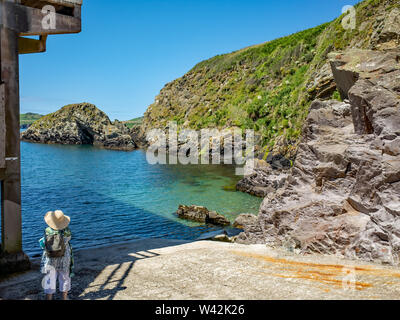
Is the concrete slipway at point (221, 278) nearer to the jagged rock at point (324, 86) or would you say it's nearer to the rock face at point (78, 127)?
the jagged rock at point (324, 86)

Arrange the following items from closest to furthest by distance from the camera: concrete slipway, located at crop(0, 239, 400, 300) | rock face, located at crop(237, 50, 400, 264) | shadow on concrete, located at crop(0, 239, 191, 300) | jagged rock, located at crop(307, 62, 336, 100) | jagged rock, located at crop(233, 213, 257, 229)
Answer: concrete slipway, located at crop(0, 239, 400, 300)
shadow on concrete, located at crop(0, 239, 191, 300)
rock face, located at crop(237, 50, 400, 264)
jagged rock, located at crop(233, 213, 257, 229)
jagged rock, located at crop(307, 62, 336, 100)

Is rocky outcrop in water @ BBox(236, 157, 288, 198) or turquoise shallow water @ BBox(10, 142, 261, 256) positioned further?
rocky outcrop in water @ BBox(236, 157, 288, 198)

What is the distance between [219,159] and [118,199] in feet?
107

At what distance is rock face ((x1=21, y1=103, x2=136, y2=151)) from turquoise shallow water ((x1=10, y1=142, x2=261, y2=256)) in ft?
222

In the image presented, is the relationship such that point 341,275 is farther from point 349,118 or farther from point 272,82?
point 272,82

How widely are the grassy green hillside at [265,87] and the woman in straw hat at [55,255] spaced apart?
90.3 feet

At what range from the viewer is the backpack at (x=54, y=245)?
7789 mm

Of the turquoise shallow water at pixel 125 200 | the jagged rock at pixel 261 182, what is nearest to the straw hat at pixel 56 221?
the turquoise shallow water at pixel 125 200

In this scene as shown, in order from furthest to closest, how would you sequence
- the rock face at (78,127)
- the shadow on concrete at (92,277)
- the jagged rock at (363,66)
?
1. the rock face at (78,127)
2. the jagged rock at (363,66)
3. the shadow on concrete at (92,277)

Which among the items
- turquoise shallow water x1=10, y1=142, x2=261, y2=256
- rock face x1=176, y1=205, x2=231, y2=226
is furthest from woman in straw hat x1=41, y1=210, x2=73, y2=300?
rock face x1=176, y1=205, x2=231, y2=226

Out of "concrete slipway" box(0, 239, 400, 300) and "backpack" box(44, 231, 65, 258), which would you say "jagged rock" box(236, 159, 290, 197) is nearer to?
"concrete slipway" box(0, 239, 400, 300)

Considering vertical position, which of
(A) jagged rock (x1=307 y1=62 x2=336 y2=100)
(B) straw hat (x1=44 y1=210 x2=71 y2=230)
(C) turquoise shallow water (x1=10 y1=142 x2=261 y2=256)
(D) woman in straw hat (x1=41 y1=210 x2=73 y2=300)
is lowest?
(C) turquoise shallow water (x1=10 y1=142 x2=261 y2=256)

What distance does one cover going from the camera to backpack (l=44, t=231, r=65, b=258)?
7.79m

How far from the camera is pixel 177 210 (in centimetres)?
2803
